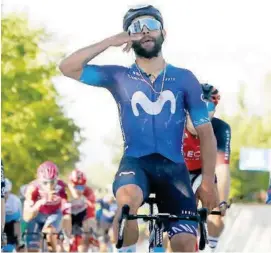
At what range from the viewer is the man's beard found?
268 inches

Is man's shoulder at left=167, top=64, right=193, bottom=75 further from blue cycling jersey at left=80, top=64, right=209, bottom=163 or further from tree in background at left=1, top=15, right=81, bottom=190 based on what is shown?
tree in background at left=1, top=15, right=81, bottom=190

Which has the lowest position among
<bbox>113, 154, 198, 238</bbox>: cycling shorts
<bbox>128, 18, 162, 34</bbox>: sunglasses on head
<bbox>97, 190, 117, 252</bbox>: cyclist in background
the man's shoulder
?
<bbox>97, 190, 117, 252</bbox>: cyclist in background

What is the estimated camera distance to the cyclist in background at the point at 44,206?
14.1 metres

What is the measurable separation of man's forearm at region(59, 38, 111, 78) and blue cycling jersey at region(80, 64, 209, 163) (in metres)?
0.09

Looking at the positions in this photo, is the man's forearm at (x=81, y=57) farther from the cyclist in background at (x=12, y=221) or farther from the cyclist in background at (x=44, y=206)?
the cyclist in background at (x=44, y=206)

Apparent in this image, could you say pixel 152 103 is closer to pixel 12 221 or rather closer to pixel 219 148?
pixel 219 148

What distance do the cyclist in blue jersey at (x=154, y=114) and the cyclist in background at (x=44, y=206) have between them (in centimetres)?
728

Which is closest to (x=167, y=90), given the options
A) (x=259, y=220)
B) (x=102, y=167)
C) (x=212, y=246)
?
(x=212, y=246)

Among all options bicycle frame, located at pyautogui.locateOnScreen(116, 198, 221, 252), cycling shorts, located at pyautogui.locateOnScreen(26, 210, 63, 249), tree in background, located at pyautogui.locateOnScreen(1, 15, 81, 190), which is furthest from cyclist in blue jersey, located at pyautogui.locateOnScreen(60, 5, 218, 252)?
tree in background, located at pyautogui.locateOnScreen(1, 15, 81, 190)

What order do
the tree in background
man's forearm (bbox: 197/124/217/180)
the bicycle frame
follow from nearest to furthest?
the bicycle frame
man's forearm (bbox: 197/124/217/180)
the tree in background

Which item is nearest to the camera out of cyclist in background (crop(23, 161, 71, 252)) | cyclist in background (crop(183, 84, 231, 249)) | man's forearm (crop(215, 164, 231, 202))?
cyclist in background (crop(183, 84, 231, 249))

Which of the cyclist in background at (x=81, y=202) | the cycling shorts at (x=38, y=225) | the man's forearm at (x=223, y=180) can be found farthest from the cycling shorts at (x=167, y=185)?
the cyclist in background at (x=81, y=202)

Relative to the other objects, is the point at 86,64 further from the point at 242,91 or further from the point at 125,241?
the point at 242,91

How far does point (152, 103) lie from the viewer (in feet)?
22.2
